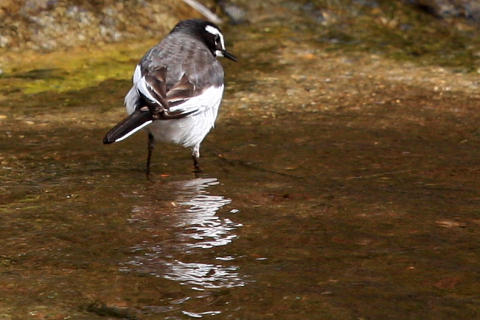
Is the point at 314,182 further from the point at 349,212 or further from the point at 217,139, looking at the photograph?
the point at 217,139

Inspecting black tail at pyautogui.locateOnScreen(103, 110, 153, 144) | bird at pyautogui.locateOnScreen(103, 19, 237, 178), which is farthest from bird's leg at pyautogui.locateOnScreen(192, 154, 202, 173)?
black tail at pyautogui.locateOnScreen(103, 110, 153, 144)

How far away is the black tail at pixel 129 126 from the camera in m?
5.22

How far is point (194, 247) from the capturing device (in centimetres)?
435

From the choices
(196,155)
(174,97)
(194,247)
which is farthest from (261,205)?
(196,155)

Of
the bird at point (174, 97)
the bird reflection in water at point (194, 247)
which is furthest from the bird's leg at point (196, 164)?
the bird reflection in water at point (194, 247)

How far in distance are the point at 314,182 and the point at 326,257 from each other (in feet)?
4.66

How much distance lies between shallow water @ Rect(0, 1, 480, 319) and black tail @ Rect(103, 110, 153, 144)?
1.18ft

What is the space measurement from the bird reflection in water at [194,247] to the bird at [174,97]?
0.52 m

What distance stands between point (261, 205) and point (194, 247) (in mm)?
864

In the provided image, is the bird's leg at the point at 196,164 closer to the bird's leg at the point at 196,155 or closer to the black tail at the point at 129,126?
the bird's leg at the point at 196,155

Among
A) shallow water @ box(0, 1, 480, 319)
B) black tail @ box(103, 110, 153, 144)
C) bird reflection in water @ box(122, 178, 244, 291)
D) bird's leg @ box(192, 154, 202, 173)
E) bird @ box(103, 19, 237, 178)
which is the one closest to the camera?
shallow water @ box(0, 1, 480, 319)

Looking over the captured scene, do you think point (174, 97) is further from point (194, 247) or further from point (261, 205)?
point (194, 247)

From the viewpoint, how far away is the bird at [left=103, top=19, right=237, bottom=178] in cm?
545

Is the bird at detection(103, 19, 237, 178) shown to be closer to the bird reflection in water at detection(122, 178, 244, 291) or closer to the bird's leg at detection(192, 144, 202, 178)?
the bird's leg at detection(192, 144, 202, 178)
